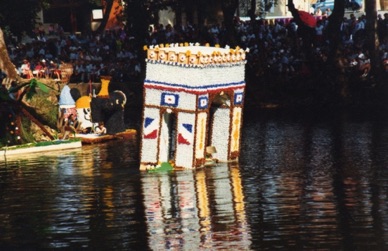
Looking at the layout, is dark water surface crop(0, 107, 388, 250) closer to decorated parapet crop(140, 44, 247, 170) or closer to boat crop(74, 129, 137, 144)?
decorated parapet crop(140, 44, 247, 170)

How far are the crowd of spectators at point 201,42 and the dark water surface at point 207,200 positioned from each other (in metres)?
15.2

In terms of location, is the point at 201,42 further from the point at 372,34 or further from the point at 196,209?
the point at 196,209

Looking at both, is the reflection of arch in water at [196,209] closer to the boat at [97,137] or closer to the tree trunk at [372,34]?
the boat at [97,137]

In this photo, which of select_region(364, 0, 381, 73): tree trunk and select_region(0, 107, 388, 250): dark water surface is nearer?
select_region(0, 107, 388, 250): dark water surface

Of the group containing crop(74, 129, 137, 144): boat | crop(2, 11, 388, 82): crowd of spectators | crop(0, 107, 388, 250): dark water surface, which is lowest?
crop(74, 129, 137, 144): boat

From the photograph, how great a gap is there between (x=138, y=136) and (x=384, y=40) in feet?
56.3

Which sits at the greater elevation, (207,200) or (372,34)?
(372,34)

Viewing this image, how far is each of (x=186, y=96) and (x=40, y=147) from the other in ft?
28.3

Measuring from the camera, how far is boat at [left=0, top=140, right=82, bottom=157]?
35.3 metres

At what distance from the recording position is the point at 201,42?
56.3 metres

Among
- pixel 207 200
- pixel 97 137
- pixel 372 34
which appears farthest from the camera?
pixel 372 34

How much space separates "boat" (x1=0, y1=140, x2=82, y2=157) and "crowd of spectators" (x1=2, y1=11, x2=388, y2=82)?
16.1m

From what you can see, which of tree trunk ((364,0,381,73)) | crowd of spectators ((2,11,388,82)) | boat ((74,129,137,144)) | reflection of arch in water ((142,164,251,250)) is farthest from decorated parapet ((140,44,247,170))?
crowd of spectators ((2,11,388,82))

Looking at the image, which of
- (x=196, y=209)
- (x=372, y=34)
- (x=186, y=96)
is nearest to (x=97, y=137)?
(x=186, y=96)
